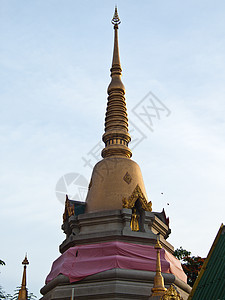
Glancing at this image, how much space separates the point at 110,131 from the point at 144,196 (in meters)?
4.51

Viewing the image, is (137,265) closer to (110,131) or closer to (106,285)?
(106,285)

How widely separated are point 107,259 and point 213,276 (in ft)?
34.0

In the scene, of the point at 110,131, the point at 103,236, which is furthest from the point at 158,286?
the point at 110,131

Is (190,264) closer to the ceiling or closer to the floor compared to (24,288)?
closer to the ceiling

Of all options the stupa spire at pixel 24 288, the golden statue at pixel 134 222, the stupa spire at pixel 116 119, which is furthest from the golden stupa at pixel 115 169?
the stupa spire at pixel 24 288

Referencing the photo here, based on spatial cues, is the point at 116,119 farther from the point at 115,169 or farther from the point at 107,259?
the point at 107,259

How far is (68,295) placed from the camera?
70.3ft

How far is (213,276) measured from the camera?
12047mm

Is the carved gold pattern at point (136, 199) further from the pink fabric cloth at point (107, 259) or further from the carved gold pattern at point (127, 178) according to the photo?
the pink fabric cloth at point (107, 259)

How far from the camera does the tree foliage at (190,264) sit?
31422 millimetres

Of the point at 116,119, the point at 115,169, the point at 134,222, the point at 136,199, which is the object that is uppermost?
the point at 116,119

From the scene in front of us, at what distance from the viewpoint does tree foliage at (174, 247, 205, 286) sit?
31422 millimetres

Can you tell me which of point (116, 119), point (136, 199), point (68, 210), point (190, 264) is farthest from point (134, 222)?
point (190, 264)

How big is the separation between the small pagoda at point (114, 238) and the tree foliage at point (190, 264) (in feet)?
22.6
